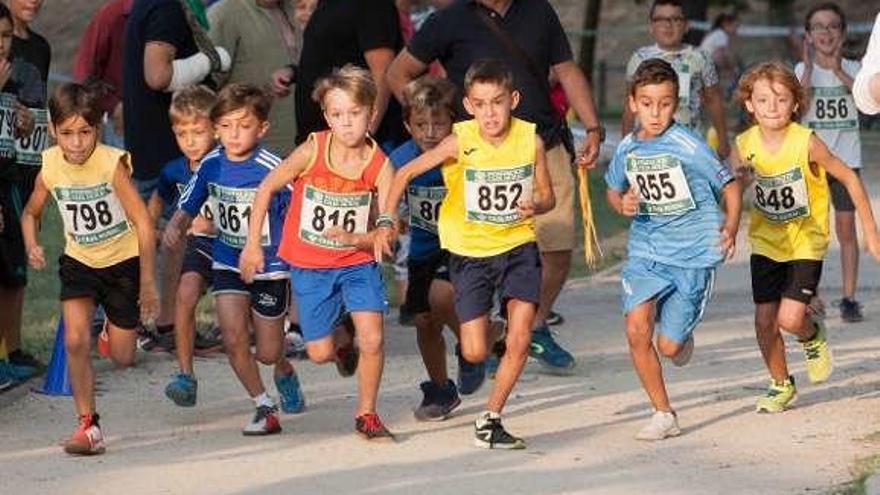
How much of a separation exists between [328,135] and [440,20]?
146cm

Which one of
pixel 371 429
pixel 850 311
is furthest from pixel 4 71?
pixel 850 311

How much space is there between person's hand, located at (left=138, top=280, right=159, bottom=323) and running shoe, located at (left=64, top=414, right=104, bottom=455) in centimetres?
47

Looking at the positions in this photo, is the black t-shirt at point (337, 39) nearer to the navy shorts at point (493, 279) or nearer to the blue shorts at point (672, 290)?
the navy shorts at point (493, 279)

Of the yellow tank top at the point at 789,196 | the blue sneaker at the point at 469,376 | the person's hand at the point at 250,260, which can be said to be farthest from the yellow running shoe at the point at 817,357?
the person's hand at the point at 250,260

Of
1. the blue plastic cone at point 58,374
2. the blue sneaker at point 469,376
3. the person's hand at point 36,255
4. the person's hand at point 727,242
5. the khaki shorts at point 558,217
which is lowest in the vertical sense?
the blue sneaker at point 469,376

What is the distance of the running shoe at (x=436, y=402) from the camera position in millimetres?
9383

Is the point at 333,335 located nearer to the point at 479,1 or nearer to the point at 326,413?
the point at 326,413

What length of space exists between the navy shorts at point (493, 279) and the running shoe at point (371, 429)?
0.62m

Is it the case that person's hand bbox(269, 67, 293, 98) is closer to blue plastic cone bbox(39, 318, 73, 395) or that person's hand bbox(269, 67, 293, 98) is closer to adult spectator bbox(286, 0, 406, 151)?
adult spectator bbox(286, 0, 406, 151)

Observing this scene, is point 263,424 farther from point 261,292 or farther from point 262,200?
point 262,200

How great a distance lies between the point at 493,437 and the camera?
866 centimetres

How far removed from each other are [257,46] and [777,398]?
137 inches

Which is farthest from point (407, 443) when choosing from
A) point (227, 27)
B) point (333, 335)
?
point (227, 27)

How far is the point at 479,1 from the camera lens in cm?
1027
